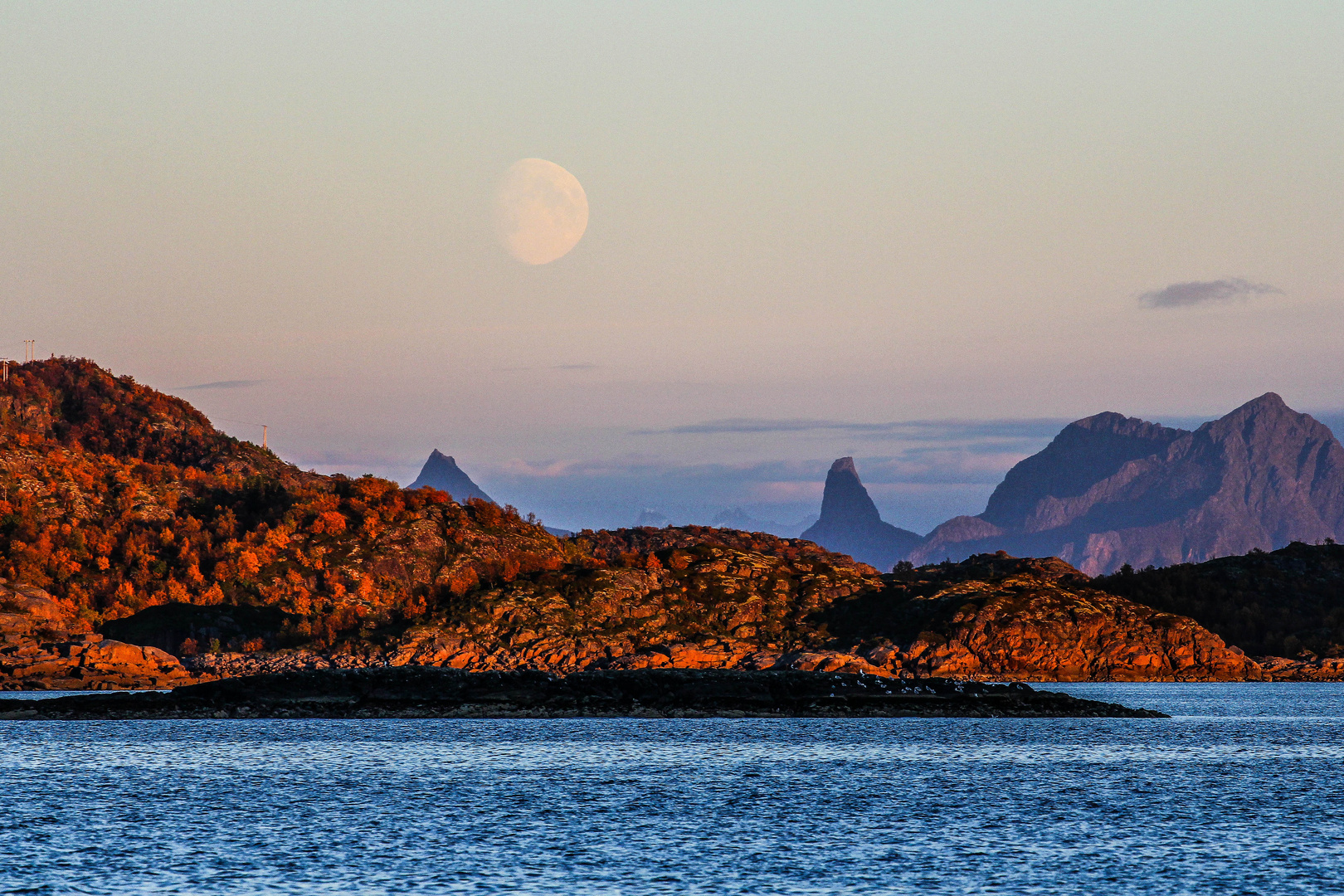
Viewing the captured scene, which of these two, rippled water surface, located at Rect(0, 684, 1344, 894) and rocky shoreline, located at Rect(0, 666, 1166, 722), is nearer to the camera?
rippled water surface, located at Rect(0, 684, 1344, 894)

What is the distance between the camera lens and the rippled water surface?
2018 inches

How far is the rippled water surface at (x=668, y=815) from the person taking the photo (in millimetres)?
51250

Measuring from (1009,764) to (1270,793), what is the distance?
81.3 feet

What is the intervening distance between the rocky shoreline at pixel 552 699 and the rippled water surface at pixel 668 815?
146 ft

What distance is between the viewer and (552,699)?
187 m

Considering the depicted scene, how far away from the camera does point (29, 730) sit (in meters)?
146

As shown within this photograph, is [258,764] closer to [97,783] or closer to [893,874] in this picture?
[97,783]

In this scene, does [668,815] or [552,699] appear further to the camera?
[552,699]

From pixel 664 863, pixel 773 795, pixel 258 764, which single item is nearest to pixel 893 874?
pixel 664 863

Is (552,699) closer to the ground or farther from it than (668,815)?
closer to the ground

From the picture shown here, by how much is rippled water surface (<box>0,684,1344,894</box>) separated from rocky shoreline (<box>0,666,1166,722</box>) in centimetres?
4443

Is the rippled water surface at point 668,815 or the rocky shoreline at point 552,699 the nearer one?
the rippled water surface at point 668,815

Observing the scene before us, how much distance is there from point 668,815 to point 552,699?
116 m

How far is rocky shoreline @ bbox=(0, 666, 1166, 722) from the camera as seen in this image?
180 metres
